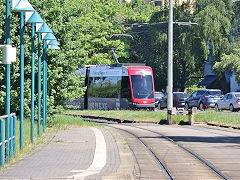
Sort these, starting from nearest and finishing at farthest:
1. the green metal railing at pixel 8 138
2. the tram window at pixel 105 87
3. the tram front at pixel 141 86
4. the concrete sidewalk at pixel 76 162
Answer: the concrete sidewalk at pixel 76 162
the green metal railing at pixel 8 138
the tram front at pixel 141 86
the tram window at pixel 105 87

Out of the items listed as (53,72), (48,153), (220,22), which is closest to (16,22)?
(53,72)

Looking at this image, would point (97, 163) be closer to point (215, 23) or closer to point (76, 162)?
point (76, 162)

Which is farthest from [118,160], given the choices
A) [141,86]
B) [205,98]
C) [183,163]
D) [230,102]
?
[205,98]

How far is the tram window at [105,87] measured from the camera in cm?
4550

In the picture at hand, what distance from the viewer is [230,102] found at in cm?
4444

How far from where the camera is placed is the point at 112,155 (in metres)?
14.0

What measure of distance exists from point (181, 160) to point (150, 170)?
212 centimetres

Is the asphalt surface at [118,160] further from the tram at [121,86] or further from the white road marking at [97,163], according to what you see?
the tram at [121,86]

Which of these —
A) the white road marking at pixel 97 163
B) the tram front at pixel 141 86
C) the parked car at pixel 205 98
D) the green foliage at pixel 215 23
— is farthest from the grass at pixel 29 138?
the green foliage at pixel 215 23

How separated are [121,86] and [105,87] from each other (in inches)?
100

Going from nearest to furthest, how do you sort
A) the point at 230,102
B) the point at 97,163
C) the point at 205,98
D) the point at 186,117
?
the point at 97,163, the point at 186,117, the point at 230,102, the point at 205,98

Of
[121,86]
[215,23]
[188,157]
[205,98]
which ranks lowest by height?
[188,157]

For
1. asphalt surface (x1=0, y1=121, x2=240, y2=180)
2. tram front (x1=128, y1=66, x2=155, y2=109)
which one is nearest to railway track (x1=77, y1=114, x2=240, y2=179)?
asphalt surface (x1=0, y1=121, x2=240, y2=180)

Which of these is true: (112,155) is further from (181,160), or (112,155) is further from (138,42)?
(138,42)
